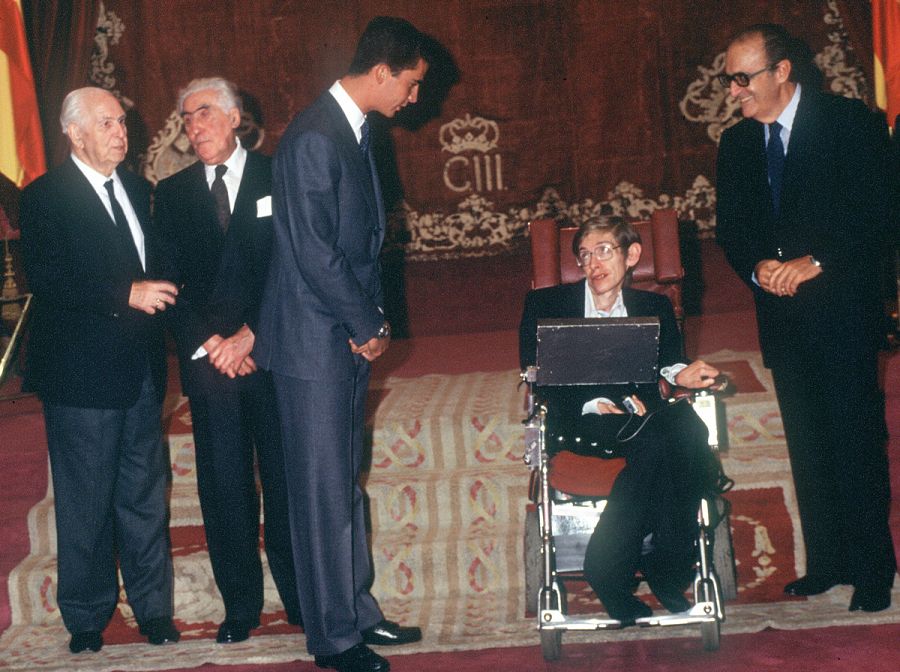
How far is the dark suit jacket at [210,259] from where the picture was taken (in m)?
3.20

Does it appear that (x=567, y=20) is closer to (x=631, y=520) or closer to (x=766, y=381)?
(x=766, y=381)

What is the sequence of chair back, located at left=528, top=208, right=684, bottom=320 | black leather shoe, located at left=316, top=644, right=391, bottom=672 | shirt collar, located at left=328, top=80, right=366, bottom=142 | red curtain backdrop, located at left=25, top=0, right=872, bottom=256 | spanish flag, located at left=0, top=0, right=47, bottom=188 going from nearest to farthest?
shirt collar, located at left=328, top=80, right=366, bottom=142, black leather shoe, located at left=316, top=644, right=391, bottom=672, chair back, located at left=528, top=208, right=684, bottom=320, spanish flag, located at left=0, top=0, right=47, bottom=188, red curtain backdrop, located at left=25, top=0, right=872, bottom=256

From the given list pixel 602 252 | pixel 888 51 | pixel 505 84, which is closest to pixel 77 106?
pixel 602 252

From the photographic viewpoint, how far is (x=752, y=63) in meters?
3.11

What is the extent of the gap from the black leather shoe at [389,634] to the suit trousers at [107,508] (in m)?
0.64

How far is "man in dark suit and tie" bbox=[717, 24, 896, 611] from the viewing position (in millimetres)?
3145

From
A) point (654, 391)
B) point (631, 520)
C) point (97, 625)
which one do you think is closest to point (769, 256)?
point (654, 391)

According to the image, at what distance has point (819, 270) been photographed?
10.3 feet

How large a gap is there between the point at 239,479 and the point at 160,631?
525 mm

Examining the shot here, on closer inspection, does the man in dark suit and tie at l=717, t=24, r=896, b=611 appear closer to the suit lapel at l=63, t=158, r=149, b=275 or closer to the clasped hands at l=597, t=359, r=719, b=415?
the clasped hands at l=597, t=359, r=719, b=415

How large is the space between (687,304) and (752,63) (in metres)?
2.92

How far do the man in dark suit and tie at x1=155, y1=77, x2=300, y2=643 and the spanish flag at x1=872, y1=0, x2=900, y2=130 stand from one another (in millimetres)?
3038

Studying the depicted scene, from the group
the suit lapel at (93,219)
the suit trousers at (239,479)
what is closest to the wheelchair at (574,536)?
the suit trousers at (239,479)

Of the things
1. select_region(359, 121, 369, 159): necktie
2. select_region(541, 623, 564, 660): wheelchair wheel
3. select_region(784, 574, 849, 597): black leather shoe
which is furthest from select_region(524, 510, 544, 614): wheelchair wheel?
select_region(359, 121, 369, 159): necktie
